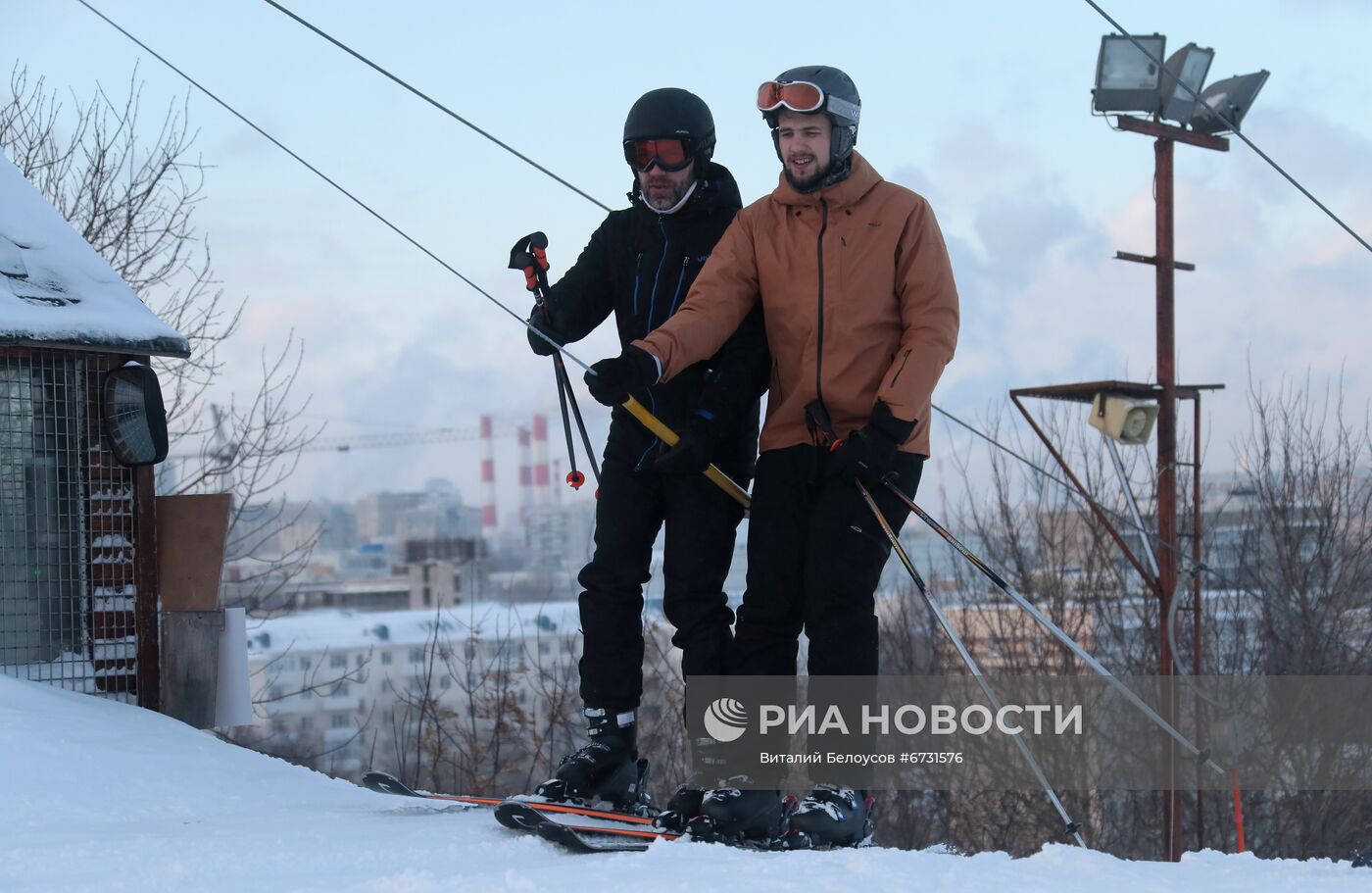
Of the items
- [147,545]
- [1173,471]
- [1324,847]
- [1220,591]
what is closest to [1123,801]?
[1324,847]

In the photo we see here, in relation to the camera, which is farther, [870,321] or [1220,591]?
[1220,591]

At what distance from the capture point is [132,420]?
5.13m

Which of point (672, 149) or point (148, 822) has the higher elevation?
point (672, 149)

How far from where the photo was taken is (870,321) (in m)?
3.37

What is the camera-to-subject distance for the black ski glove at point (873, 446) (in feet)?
10.4

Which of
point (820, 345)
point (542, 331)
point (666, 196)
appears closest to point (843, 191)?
point (820, 345)

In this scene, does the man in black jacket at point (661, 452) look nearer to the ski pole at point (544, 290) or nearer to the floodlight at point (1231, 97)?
the ski pole at point (544, 290)

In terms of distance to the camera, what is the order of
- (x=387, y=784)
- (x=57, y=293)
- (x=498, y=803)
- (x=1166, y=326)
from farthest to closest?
(x=1166, y=326) < (x=57, y=293) < (x=387, y=784) < (x=498, y=803)

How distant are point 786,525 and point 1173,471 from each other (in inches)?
377

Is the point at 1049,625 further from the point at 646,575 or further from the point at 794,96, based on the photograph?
the point at 794,96

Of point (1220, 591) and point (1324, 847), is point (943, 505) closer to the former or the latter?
point (1220, 591)

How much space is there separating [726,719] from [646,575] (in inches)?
17.4

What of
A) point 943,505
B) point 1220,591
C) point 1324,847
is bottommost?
point 1324,847

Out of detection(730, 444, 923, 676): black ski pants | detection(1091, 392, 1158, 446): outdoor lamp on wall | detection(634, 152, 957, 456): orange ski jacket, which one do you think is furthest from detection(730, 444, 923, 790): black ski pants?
detection(1091, 392, 1158, 446): outdoor lamp on wall
